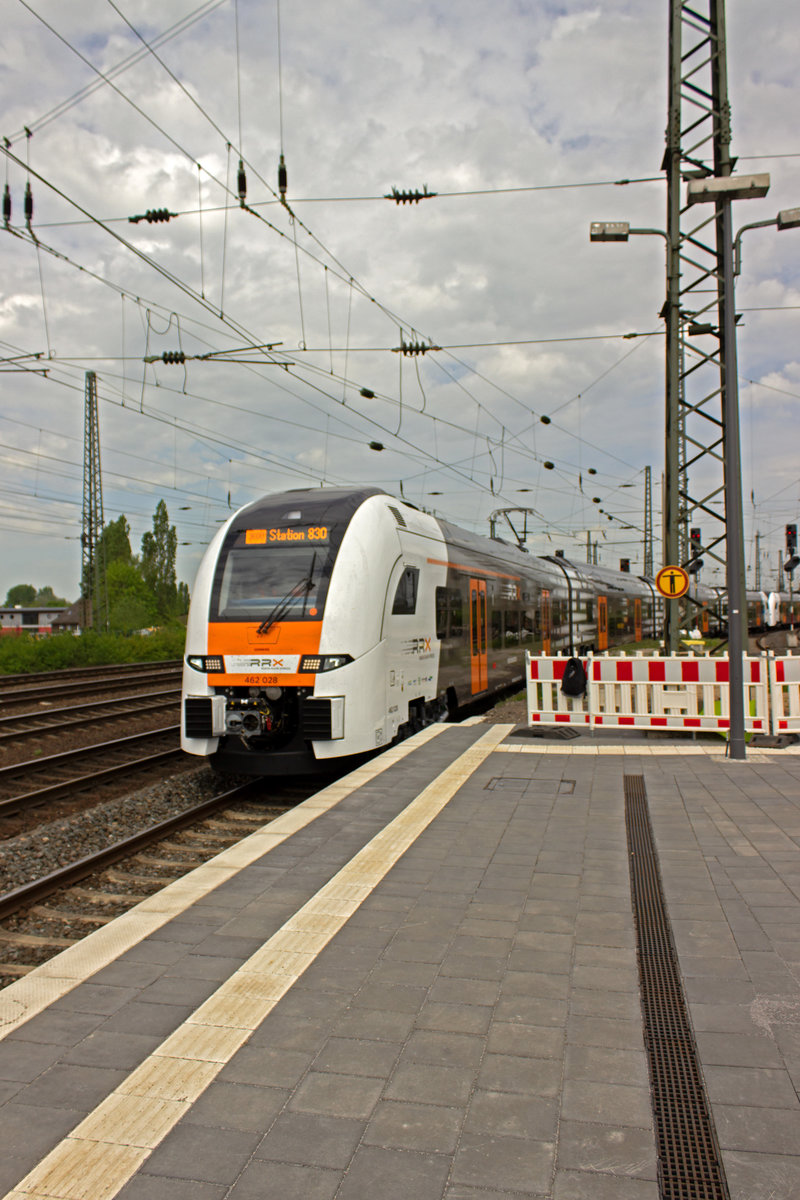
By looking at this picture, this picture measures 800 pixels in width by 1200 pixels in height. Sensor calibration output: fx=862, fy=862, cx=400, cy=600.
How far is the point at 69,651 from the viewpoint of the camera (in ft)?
93.5

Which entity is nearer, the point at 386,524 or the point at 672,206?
the point at 386,524

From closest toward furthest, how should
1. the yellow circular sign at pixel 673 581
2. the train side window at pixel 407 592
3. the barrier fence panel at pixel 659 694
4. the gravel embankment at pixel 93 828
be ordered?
the gravel embankment at pixel 93 828
the barrier fence panel at pixel 659 694
the train side window at pixel 407 592
the yellow circular sign at pixel 673 581

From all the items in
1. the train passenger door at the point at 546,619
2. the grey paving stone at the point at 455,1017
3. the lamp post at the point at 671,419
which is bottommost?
the grey paving stone at the point at 455,1017

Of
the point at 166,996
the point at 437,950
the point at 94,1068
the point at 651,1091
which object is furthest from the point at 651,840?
the point at 94,1068

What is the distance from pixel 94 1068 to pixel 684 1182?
1958 mm

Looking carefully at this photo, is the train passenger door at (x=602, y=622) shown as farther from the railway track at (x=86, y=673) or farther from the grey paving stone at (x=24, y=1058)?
the grey paving stone at (x=24, y=1058)

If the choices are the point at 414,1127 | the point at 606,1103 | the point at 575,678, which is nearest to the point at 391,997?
the point at 414,1127

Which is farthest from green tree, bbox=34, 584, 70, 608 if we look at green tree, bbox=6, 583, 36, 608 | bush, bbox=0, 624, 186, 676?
bush, bbox=0, 624, 186, 676

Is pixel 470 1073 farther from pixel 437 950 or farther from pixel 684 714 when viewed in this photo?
pixel 684 714

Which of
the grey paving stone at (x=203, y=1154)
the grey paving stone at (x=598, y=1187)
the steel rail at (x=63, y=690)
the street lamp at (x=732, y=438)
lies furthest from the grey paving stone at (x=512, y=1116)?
the steel rail at (x=63, y=690)

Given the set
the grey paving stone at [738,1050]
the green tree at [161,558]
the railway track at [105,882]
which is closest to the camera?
the grey paving stone at [738,1050]

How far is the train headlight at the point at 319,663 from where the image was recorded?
28.4 feet

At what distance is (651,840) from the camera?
5.76 metres

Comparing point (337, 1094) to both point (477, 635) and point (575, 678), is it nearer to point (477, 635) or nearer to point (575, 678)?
point (575, 678)
